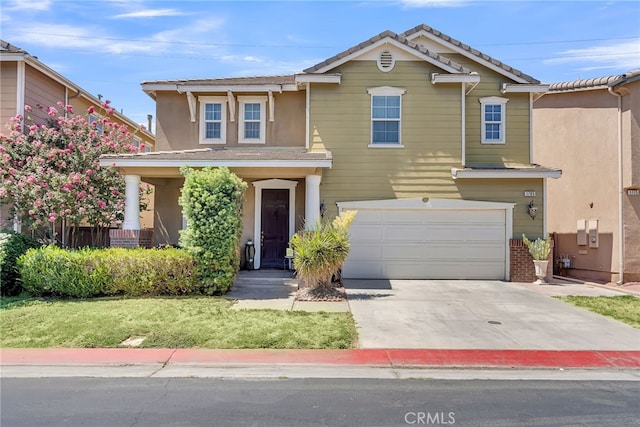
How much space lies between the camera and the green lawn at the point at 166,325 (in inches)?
299

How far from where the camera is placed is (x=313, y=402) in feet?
17.1

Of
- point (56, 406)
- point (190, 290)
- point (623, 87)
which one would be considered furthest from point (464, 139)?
point (56, 406)

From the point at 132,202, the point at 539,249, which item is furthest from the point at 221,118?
the point at 539,249

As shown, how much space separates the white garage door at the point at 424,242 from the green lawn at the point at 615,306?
122 inches

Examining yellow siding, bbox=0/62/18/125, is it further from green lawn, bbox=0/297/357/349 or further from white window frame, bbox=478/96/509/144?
white window frame, bbox=478/96/509/144

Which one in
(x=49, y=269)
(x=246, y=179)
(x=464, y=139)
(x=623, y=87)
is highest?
(x=623, y=87)

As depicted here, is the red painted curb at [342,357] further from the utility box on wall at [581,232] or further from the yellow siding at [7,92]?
the yellow siding at [7,92]

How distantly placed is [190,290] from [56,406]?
5.97m

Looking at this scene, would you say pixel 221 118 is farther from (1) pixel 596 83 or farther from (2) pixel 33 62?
(1) pixel 596 83

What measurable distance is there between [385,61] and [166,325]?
34.3 ft

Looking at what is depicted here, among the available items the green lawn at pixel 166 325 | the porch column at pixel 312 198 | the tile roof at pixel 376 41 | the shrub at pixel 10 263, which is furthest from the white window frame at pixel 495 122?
the shrub at pixel 10 263

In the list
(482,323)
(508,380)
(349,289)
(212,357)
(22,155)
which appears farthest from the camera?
(22,155)

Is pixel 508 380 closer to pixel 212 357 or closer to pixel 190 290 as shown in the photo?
pixel 212 357

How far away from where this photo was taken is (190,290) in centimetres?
1105
